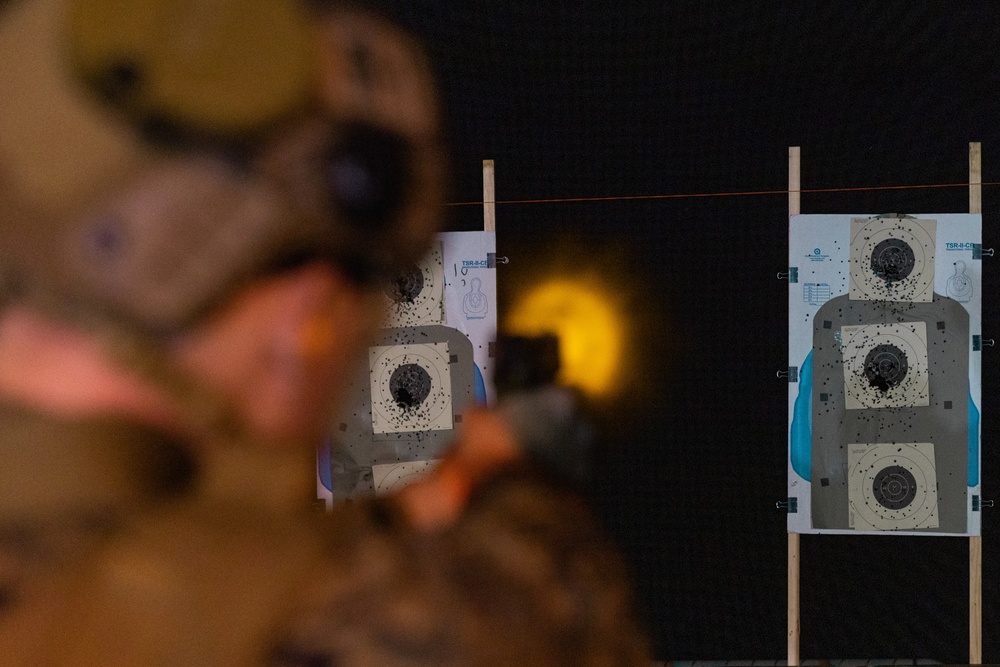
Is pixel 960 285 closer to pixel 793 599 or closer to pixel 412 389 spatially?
pixel 793 599

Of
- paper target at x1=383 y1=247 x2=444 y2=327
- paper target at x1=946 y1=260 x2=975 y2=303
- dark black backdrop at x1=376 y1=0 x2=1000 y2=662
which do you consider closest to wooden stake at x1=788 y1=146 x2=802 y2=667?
dark black backdrop at x1=376 y1=0 x2=1000 y2=662

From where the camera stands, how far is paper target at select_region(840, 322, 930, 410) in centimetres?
188

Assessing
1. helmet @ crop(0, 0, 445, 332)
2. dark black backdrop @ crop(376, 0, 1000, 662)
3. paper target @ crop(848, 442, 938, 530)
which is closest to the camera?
helmet @ crop(0, 0, 445, 332)

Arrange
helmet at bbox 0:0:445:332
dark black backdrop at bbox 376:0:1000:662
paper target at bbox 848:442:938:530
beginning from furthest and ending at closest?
paper target at bbox 848:442:938:530 → dark black backdrop at bbox 376:0:1000:662 → helmet at bbox 0:0:445:332

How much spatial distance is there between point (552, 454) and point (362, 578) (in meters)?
0.15

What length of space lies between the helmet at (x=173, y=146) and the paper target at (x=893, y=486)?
1.86 m

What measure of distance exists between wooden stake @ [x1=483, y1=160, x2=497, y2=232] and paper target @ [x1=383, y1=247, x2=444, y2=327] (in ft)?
0.49

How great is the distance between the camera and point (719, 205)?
1831mm

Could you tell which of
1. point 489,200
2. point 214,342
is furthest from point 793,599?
point 214,342

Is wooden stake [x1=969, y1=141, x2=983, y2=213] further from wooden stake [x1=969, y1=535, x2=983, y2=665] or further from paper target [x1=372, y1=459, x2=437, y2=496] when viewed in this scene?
paper target [x1=372, y1=459, x2=437, y2=496]

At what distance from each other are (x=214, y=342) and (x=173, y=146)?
0.09 metres

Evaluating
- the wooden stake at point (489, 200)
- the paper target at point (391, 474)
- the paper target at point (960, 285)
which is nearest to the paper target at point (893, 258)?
the paper target at point (960, 285)

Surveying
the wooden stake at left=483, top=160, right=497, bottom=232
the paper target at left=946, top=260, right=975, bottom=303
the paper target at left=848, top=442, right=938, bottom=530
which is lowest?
the paper target at left=848, top=442, right=938, bottom=530

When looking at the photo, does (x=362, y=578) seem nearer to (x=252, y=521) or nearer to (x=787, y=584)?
(x=252, y=521)
